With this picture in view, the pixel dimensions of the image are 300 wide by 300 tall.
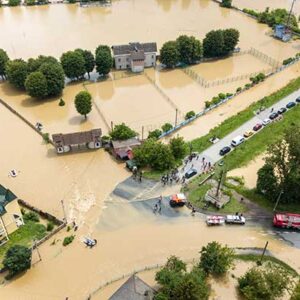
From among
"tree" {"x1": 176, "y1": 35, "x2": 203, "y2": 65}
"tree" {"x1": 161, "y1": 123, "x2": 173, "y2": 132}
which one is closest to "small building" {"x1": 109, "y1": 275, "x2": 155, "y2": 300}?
"tree" {"x1": 161, "y1": 123, "x2": 173, "y2": 132}

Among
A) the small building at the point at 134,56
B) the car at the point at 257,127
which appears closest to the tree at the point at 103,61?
the small building at the point at 134,56

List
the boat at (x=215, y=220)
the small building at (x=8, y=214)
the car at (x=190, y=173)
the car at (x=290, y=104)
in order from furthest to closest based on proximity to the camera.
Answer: the car at (x=290, y=104) → the car at (x=190, y=173) → the boat at (x=215, y=220) → the small building at (x=8, y=214)

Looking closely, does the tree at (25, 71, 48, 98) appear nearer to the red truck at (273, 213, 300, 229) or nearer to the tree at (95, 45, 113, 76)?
the tree at (95, 45, 113, 76)

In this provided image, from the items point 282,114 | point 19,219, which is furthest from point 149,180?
point 282,114

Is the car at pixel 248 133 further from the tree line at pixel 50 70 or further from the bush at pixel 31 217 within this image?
the bush at pixel 31 217

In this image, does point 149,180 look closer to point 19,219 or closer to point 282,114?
point 19,219

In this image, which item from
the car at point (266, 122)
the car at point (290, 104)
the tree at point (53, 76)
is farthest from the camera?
the tree at point (53, 76)
